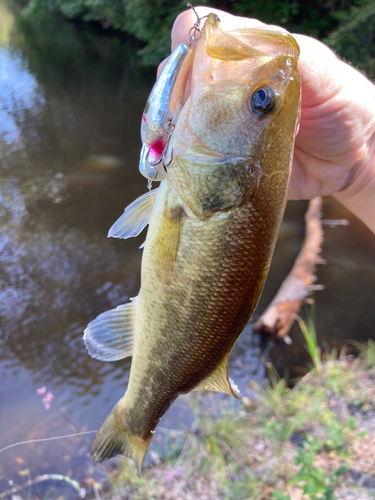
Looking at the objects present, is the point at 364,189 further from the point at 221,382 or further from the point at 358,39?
the point at 358,39

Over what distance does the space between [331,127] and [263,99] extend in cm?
76

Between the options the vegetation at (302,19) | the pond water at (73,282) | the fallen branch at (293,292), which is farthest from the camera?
the vegetation at (302,19)

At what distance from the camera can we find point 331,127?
5.65 ft

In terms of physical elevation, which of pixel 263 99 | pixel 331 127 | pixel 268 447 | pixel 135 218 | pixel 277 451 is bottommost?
pixel 268 447

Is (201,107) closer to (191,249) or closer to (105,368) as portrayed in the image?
(191,249)

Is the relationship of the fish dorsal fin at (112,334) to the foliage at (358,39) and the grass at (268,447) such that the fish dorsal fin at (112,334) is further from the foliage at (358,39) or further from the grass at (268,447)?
the foliage at (358,39)

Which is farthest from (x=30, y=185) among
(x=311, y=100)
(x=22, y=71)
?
(x=22, y=71)

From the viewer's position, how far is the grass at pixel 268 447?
8.38ft

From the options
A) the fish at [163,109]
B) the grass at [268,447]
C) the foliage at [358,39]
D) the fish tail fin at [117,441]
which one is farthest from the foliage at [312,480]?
the foliage at [358,39]

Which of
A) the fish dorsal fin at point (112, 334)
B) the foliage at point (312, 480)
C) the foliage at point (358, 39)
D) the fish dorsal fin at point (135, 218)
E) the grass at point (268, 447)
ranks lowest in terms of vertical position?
the grass at point (268, 447)

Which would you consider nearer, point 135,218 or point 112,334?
point 135,218

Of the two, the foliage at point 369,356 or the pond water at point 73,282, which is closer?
the pond water at point 73,282

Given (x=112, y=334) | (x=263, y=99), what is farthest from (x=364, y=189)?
(x=112, y=334)

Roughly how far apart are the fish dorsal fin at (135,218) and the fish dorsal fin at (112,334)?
320 millimetres
